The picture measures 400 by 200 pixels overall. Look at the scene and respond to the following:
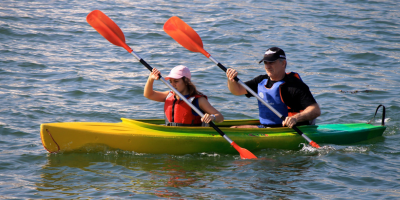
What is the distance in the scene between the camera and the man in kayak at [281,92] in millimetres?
5199

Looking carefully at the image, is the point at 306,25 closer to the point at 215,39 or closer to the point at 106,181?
the point at 215,39

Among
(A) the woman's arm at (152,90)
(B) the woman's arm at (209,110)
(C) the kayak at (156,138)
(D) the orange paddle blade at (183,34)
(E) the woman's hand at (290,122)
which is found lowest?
(C) the kayak at (156,138)

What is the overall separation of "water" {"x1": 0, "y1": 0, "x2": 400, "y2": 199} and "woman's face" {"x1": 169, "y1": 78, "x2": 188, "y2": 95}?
2.48 ft

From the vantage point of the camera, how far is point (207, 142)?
5.21m

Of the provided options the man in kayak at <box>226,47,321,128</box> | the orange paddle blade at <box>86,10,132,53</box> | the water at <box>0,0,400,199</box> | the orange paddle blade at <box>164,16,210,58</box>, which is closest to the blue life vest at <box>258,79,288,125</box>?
the man in kayak at <box>226,47,321,128</box>

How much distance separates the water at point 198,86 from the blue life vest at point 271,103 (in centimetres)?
41

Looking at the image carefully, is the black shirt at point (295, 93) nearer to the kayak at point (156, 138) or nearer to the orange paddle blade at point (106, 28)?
the kayak at point (156, 138)

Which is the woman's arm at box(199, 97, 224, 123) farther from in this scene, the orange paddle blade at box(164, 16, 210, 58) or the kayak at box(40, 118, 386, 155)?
the orange paddle blade at box(164, 16, 210, 58)

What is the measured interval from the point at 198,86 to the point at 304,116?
3488 mm

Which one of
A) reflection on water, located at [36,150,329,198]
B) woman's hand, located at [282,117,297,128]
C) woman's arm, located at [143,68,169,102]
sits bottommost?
reflection on water, located at [36,150,329,198]

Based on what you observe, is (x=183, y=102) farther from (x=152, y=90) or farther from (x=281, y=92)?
(x=281, y=92)

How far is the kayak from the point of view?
5.00 metres

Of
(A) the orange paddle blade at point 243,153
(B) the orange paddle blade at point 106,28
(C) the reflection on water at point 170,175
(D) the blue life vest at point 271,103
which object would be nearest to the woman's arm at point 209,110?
(A) the orange paddle blade at point 243,153

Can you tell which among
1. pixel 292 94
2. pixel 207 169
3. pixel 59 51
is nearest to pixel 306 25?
pixel 59 51
